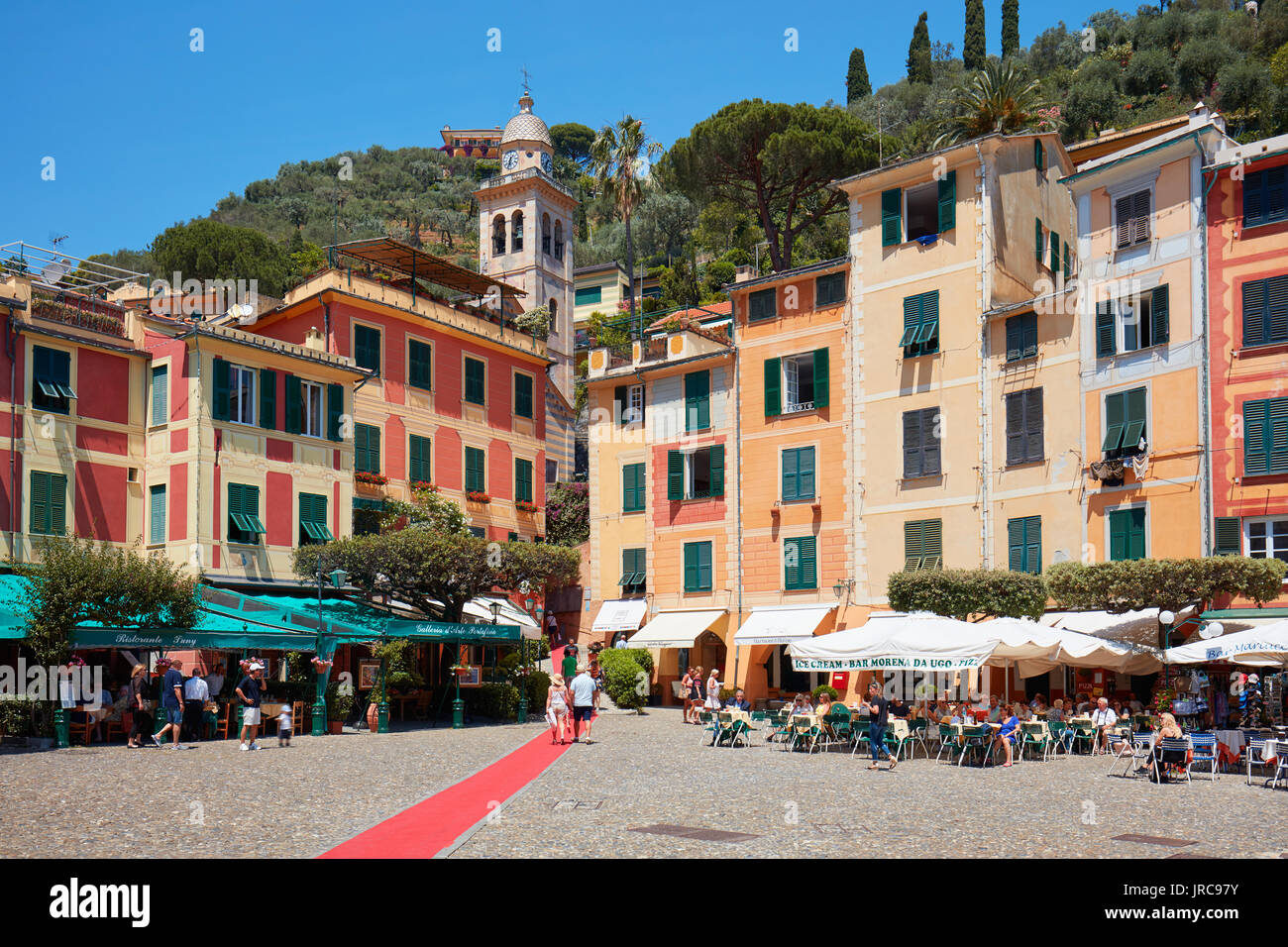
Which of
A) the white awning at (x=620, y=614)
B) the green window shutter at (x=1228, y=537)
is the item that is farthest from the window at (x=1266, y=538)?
the white awning at (x=620, y=614)

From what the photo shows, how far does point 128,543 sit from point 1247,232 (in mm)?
29015

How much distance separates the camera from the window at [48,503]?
30.0m

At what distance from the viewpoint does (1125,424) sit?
30750mm

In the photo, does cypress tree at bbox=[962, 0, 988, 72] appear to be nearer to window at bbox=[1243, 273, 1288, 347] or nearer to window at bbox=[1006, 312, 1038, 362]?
window at bbox=[1006, 312, 1038, 362]

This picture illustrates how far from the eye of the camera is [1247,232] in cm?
2908

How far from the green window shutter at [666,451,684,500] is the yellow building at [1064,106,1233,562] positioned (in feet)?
47.6

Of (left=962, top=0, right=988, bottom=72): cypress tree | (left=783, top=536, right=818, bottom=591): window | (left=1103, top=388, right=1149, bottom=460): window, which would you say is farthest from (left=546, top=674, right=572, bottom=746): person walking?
(left=962, top=0, right=988, bottom=72): cypress tree

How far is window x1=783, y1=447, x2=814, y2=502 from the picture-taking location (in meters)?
38.6

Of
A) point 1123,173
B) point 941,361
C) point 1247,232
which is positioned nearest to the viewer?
point 1247,232

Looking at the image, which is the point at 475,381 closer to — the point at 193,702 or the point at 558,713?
the point at 558,713
